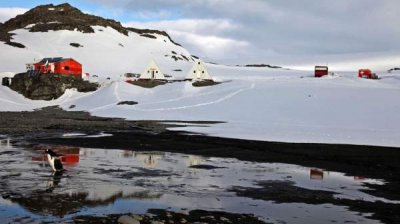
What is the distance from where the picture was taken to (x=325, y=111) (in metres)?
50.8

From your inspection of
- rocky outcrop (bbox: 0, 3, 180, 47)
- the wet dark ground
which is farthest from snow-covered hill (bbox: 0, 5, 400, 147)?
rocky outcrop (bbox: 0, 3, 180, 47)

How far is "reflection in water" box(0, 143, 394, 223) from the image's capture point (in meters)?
13.4

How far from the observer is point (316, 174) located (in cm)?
2064

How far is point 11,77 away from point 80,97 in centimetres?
1949

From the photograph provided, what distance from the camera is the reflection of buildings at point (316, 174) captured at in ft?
64.9

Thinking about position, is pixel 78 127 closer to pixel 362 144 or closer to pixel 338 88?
pixel 362 144

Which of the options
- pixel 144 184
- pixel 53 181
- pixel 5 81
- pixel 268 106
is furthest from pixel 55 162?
pixel 5 81

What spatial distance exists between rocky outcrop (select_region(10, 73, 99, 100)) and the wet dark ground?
3541cm

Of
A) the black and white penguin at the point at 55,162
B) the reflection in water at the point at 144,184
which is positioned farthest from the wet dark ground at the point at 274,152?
the black and white penguin at the point at 55,162

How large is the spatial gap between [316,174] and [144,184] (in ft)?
24.5

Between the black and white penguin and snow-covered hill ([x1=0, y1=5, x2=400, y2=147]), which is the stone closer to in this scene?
the black and white penguin

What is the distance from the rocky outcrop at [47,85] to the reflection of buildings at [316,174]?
196ft

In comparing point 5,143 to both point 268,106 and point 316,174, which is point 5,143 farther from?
point 268,106

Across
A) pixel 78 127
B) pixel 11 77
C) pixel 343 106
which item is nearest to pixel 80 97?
pixel 11 77
